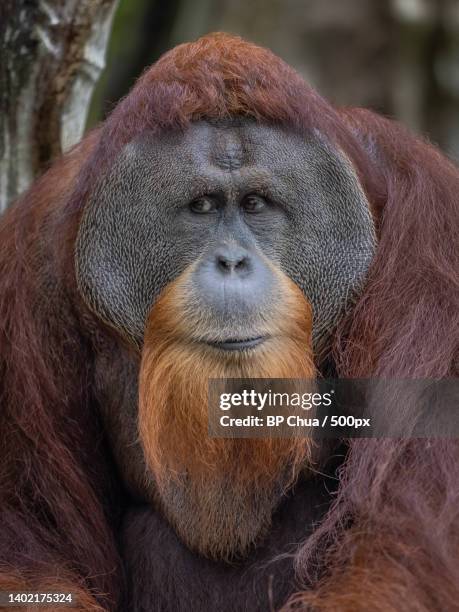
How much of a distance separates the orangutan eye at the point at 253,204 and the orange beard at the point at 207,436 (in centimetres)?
16

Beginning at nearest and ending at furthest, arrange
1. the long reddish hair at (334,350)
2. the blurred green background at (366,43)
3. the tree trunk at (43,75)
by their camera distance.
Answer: the long reddish hair at (334,350) → the tree trunk at (43,75) → the blurred green background at (366,43)

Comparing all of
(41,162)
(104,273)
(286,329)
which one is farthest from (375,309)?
(41,162)

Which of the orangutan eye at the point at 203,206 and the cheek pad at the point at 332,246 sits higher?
the orangutan eye at the point at 203,206

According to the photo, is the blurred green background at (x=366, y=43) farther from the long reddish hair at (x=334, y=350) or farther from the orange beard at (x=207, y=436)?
the orange beard at (x=207, y=436)

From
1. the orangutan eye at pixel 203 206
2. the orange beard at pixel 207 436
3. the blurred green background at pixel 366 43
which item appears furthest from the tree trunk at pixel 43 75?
the blurred green background at pixel 366 43

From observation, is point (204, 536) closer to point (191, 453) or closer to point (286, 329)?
point (191, 453)

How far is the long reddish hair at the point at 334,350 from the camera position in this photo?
2.13 meters

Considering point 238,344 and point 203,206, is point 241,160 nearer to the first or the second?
point 203,206

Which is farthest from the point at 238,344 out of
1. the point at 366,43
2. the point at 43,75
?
the point at 366,43

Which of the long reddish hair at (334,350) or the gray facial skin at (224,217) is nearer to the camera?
the long reddish hair at (334,350)

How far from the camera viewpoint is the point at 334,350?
7.91 feet

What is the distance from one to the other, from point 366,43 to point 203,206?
4993 mm

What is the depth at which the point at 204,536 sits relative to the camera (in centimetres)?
244

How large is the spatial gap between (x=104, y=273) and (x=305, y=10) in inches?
196
